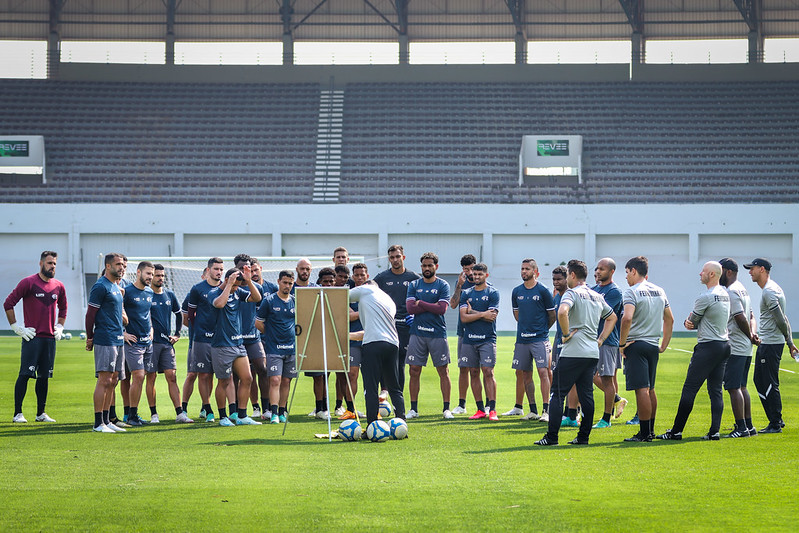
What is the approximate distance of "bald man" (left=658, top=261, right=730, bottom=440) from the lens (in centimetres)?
1005

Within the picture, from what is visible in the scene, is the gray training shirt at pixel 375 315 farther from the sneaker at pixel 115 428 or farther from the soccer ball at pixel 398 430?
the sneaker at pixel 115 428

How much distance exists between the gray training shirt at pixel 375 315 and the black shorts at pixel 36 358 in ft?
14.3

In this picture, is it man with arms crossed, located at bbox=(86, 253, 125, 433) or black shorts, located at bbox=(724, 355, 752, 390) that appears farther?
man with arms crossed, located at bbox=(86, 253, 125, 433)

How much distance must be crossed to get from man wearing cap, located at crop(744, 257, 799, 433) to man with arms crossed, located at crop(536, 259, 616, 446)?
A: 2.21 meters

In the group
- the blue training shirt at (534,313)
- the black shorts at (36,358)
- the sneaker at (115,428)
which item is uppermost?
the blue training shirt at (534,313)

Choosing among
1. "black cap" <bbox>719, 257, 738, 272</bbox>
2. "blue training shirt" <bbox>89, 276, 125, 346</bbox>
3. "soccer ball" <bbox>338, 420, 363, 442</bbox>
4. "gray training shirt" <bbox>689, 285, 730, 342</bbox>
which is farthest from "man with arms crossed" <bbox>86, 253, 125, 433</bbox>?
"black cap" <bbox>719, 257, 738, 272</bbox>

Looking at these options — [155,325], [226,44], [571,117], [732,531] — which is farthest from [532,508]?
[226,44]

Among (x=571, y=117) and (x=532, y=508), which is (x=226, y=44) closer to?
(x=571, y=117)

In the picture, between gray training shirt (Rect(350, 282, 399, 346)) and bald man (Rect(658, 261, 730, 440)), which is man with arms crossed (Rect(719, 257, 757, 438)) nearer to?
bald man (Rect(658, 261, 730, 440))

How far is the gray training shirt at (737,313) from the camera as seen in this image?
34.2ft

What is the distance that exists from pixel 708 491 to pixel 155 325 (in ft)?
23.6

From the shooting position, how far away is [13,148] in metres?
37.3

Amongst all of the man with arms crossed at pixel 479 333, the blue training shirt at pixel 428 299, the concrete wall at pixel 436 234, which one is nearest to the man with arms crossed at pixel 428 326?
the blue training shirt at pixel 428 299

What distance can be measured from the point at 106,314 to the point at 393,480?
15.2ft
